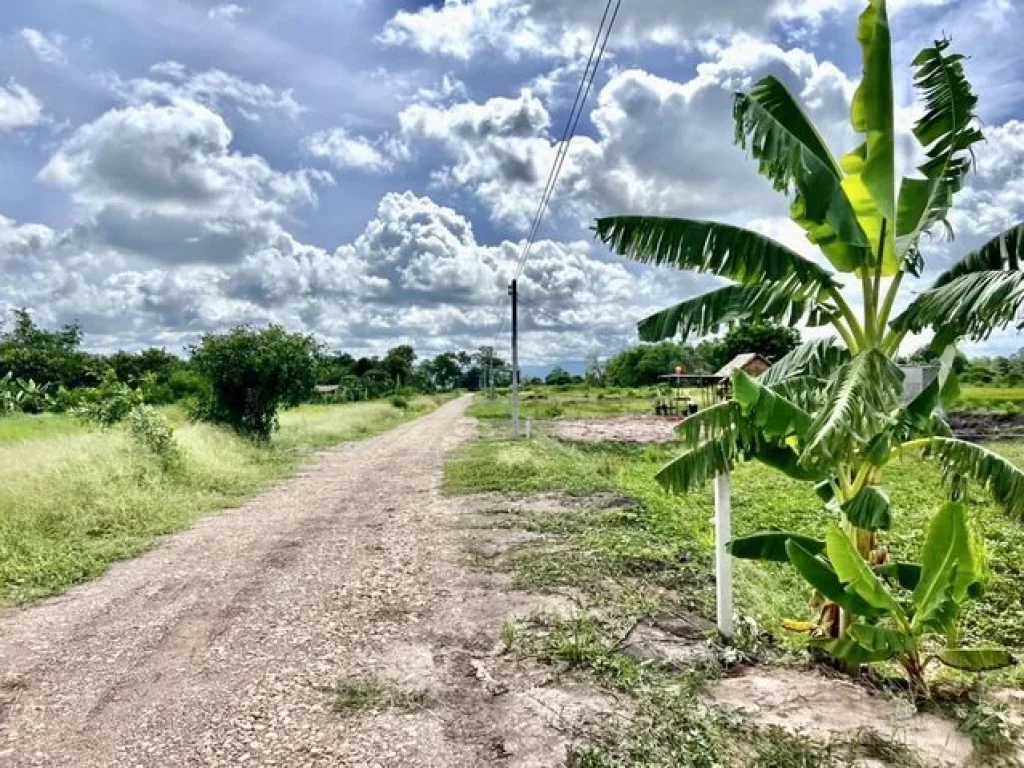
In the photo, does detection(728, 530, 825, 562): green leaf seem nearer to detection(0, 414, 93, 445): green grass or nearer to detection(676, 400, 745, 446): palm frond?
detection(676, 400, 745, 446): palm frond

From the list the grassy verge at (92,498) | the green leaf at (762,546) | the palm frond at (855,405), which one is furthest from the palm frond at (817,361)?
the grassy verge at (92,498)

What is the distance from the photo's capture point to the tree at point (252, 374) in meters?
19.0

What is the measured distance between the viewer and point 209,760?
336 centimetres

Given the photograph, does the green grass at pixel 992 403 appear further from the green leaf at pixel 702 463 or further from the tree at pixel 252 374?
the green leaf at pixel 702 463

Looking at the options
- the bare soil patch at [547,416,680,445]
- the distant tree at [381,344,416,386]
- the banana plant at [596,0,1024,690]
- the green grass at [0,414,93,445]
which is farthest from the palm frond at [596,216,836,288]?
the distant tree at [381,344,416,386]

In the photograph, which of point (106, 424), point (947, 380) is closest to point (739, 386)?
point (947, 380)

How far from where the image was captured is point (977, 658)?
3.89 metres

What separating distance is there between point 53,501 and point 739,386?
882cm

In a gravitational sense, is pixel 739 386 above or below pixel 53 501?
above

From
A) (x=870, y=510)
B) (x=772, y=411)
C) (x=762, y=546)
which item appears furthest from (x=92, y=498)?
(x=870, y=510)

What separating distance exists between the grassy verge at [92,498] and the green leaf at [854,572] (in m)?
6.67

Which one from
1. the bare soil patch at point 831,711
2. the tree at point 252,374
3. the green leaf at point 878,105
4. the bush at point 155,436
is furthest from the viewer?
the tree at point 252,374

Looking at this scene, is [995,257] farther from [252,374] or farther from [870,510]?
[252,374]

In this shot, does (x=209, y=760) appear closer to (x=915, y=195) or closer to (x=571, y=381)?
(x=915, y=195)
